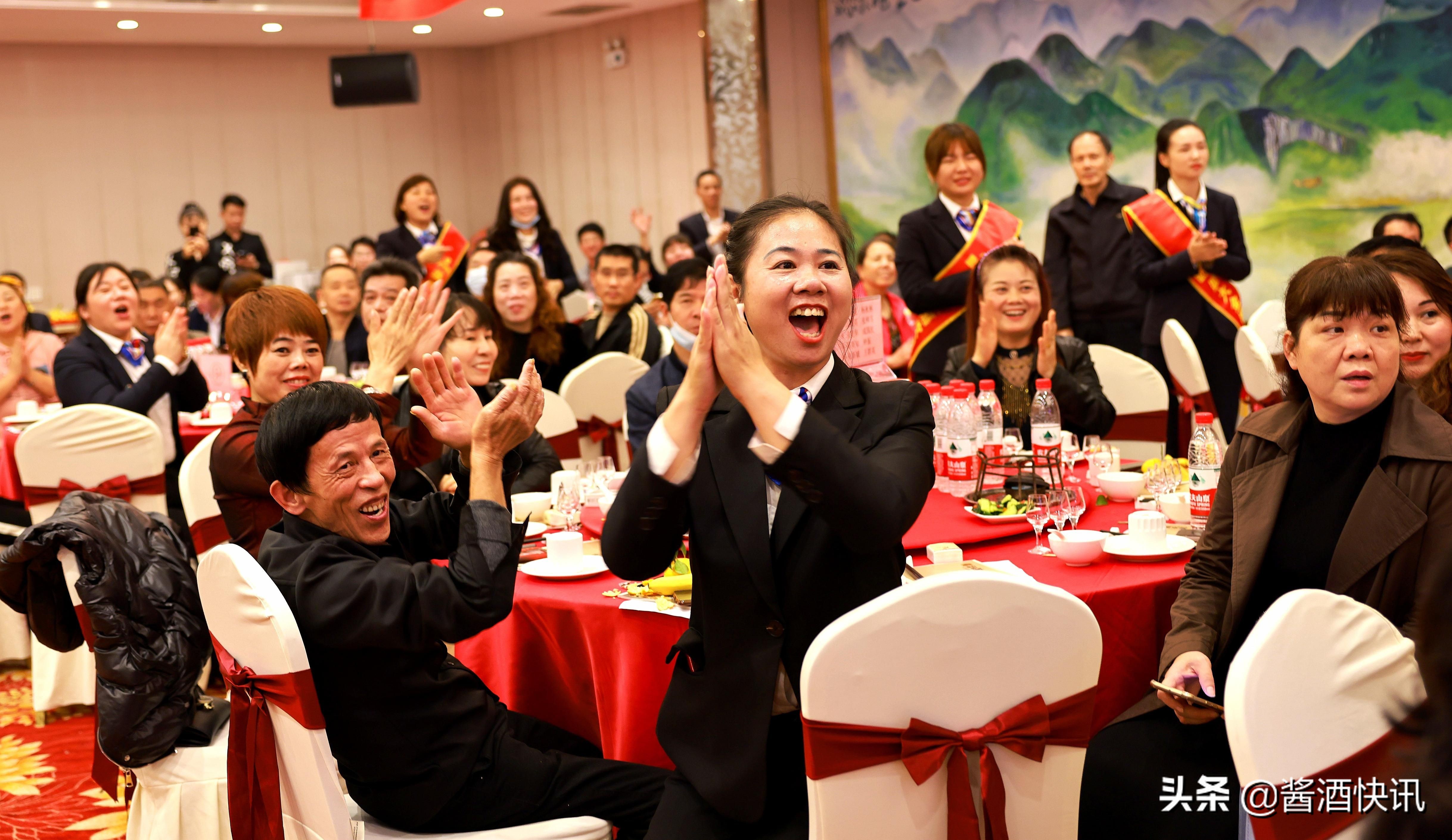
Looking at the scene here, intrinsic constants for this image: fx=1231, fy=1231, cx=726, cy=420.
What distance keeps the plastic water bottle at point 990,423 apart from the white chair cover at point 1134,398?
0.65m

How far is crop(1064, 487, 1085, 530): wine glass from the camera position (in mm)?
2498

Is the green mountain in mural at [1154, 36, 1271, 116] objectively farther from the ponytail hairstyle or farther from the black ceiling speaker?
the black ceiling speaker

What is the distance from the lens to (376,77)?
9.43m

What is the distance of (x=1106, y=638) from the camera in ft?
7.24

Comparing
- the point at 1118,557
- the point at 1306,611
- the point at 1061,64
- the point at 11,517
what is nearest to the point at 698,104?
the point at 1061,64

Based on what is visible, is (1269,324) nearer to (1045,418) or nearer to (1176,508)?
(1045,418)

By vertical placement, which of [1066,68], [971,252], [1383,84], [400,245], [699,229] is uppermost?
[1066,68]

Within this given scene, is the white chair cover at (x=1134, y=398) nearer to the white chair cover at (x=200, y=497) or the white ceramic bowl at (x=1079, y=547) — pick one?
the white ceramic bowl at (x=1079, y=547)

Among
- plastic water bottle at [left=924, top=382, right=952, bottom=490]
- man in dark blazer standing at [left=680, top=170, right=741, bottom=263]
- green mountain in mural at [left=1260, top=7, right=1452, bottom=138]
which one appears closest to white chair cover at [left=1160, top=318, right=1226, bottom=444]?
plastic water bottle at [left=924, top=382, right=952, bottom=490]

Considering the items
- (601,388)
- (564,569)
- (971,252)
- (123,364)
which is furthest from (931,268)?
(123,364)

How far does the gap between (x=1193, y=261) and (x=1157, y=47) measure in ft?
11.9

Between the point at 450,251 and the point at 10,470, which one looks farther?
the point at 450,251

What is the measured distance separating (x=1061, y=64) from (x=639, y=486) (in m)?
7.50

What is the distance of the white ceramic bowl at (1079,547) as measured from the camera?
7.70ft
